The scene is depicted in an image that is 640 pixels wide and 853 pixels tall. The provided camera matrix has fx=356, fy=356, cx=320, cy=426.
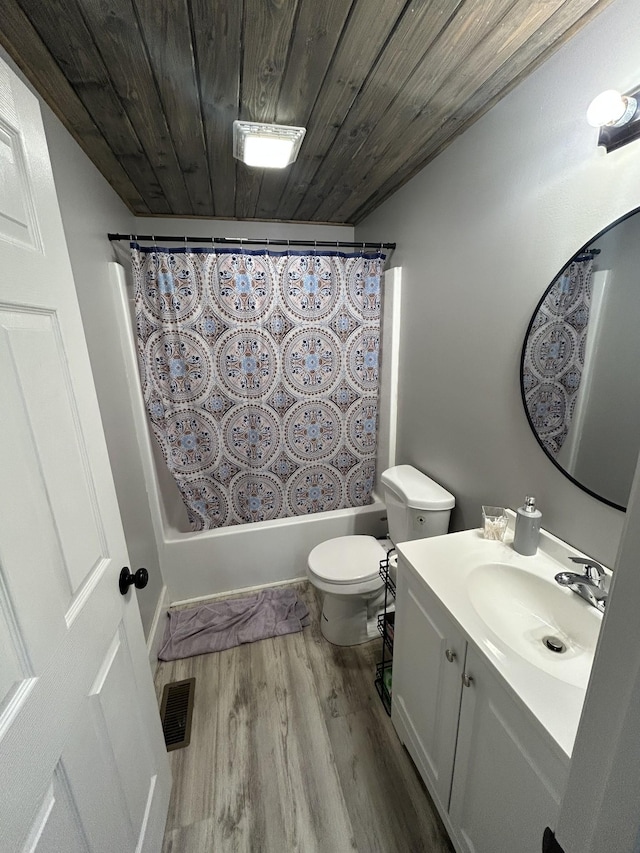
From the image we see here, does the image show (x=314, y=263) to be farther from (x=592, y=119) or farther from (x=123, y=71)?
(x=592, y=119)

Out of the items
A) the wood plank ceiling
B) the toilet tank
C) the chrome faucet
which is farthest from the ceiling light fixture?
the chrome faucet

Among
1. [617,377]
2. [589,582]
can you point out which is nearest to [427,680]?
[589,582]

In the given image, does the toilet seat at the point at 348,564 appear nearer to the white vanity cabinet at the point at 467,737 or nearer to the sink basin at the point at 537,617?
the white vanity cabinet at the point at 467,737

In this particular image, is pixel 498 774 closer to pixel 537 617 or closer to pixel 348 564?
pixel 537 617

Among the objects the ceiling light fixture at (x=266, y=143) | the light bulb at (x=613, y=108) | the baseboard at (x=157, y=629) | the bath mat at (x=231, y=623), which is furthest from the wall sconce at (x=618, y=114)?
the baseboard at (x=157, y=629)

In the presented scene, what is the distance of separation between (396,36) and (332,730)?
2352 mm

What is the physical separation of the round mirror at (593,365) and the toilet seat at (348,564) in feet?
3.26

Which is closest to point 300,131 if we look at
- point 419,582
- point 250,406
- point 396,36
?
point 396,36

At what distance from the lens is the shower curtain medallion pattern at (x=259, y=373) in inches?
74.1

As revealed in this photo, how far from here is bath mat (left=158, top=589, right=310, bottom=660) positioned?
1853 millimetres

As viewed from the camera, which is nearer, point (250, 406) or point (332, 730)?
point (332, 730)

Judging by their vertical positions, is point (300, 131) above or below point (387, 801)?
above

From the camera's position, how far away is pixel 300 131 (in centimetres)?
135

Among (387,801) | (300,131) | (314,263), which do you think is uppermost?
(300,131)
